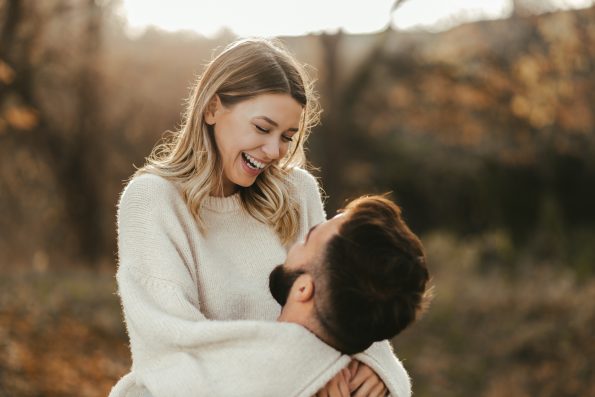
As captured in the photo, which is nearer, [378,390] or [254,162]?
[378,390]

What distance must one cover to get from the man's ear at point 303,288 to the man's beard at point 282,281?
3cm

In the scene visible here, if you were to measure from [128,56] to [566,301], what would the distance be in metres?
7.00

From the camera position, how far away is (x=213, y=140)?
322 centimetres

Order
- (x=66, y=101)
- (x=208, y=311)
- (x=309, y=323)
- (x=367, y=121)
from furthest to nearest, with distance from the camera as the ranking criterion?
(x=367, y=121), (x=66, y=101), (x=208, y=311), (x=309, y=323)

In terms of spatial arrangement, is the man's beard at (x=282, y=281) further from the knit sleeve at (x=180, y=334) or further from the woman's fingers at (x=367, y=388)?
the woman's fingers at (x=367, y=388)

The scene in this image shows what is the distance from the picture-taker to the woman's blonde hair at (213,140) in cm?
309

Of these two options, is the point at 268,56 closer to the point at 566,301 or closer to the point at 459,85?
the point at 566,301

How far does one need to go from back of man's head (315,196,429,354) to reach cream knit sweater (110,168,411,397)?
0.12 meters

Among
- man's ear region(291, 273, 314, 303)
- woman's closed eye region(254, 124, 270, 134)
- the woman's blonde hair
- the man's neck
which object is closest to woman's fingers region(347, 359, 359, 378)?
the man's neck

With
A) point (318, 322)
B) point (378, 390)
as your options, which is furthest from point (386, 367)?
point (318, 322)

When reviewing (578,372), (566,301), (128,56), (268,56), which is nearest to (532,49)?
(566,301)

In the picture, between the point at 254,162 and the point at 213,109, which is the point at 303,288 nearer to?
the point at 254,162

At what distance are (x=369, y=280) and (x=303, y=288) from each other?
217mm

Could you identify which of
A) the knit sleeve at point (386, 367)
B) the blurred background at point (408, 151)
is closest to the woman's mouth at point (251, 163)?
the knit sleeve at point (386, 367)
